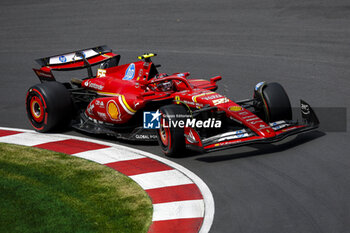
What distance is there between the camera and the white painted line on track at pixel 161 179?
839cm

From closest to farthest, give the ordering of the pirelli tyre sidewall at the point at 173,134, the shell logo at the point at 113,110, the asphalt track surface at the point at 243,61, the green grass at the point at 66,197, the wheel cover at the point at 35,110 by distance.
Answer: the green grass at the point at 66,197 < the asphalt track surface at the point at 243,61 < the pirelli tyre sidewall at the point at 173,134 < the shell logo at the point at 113,110 < the wheel cover at the point at 35,110

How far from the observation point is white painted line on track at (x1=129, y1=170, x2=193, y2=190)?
330 inches

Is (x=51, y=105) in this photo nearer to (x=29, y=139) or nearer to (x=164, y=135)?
(x=29, y=139)

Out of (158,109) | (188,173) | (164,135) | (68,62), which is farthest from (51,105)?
(188,173)

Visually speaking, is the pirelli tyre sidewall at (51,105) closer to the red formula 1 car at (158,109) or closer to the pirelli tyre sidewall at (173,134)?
the red formula 1 car at (158,109)

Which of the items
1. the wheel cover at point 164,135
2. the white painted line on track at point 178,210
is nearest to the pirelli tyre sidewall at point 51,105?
the wheel cover at point 164,135

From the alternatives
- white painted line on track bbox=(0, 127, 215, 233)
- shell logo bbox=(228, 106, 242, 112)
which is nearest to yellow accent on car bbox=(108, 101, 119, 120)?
white painted line on track bbox=(0, 127, 215, 233)

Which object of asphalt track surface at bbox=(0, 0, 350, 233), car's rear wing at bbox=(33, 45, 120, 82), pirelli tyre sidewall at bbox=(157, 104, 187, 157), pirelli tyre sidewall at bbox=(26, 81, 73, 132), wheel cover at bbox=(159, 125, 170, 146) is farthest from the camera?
car's rear wing at bbox=(33, 45, 120, 82)

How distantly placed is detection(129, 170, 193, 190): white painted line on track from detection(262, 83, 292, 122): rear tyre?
2.13 meters

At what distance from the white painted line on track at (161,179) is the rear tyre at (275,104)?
2131 mm

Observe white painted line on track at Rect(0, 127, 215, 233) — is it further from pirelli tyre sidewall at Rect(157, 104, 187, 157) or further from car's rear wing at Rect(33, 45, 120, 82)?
car's rear wing at Rect(33, 45, 120, 82)

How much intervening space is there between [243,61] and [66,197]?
881 centimetres

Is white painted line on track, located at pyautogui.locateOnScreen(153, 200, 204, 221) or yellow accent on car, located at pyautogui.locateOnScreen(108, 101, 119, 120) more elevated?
yellow accent on car, located at pyautogui.locateOnScreen(108, 101, 119, 120)

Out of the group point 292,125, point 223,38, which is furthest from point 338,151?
point 223,38
